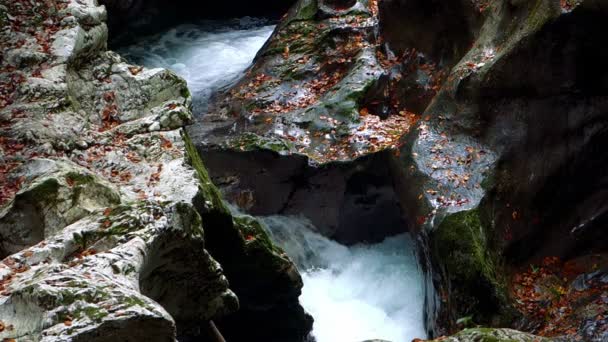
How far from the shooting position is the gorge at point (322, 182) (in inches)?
259

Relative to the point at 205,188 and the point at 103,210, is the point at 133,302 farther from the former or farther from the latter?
the point at 205,188

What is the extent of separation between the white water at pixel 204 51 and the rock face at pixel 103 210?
531cm

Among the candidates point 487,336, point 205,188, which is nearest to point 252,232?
point 205,188

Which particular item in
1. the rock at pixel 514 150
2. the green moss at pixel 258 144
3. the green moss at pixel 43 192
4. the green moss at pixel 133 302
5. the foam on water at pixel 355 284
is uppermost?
the rock at pixel 514 150

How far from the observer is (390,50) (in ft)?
47.1

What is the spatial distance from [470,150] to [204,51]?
1051 cm

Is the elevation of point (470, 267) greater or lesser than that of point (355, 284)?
greater

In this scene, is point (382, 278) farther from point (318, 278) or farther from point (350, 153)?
point (350, 153)

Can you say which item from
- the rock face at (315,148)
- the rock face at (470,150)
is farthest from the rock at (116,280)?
the rock face at (315,148)

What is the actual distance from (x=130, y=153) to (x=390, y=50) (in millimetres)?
7686

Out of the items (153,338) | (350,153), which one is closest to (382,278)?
(350,153)

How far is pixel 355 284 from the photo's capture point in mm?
11805

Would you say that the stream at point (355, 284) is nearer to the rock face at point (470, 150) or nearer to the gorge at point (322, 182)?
the gorge at point (322, 182)

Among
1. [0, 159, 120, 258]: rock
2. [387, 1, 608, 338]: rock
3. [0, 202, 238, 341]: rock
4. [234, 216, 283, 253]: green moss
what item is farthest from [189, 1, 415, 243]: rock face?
[0, 159, 120, 258]: rock
